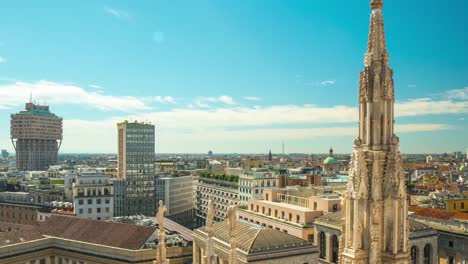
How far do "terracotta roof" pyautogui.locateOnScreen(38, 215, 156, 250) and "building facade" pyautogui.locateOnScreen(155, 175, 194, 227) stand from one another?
59031 millimetres

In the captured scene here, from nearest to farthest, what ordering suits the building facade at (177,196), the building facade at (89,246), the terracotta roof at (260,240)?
the terracotta roof at (260,240), the building facade at (89,246), the building facade at (177,196)

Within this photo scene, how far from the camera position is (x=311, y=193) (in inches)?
3088

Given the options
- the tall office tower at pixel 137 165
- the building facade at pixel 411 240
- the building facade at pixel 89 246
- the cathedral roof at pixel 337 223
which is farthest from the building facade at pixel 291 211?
the tall office tower at pixel 137 165

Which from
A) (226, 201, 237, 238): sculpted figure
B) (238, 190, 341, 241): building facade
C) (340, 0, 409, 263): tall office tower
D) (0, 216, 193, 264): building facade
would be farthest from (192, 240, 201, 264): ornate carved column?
(340, 0, 409, 263): tall office tower

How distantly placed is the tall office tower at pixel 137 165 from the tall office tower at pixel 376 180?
107581mm

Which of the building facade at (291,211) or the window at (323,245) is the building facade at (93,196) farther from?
the window at (323,245)

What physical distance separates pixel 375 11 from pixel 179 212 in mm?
122984

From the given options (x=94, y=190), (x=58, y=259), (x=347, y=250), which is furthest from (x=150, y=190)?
(x=347, y=250)

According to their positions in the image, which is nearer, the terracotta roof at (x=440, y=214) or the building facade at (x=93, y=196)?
the terracotta roof at (x=440, y=214)

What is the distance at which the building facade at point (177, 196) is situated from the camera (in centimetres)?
12262

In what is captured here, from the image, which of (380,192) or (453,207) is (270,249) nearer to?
(380,192)

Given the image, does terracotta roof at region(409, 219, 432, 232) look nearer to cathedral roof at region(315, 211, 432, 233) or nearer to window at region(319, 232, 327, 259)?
cathedral roof at region(315, 211, 432, 233)

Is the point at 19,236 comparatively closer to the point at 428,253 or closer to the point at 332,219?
the point at 332,219

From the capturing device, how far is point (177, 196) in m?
130
